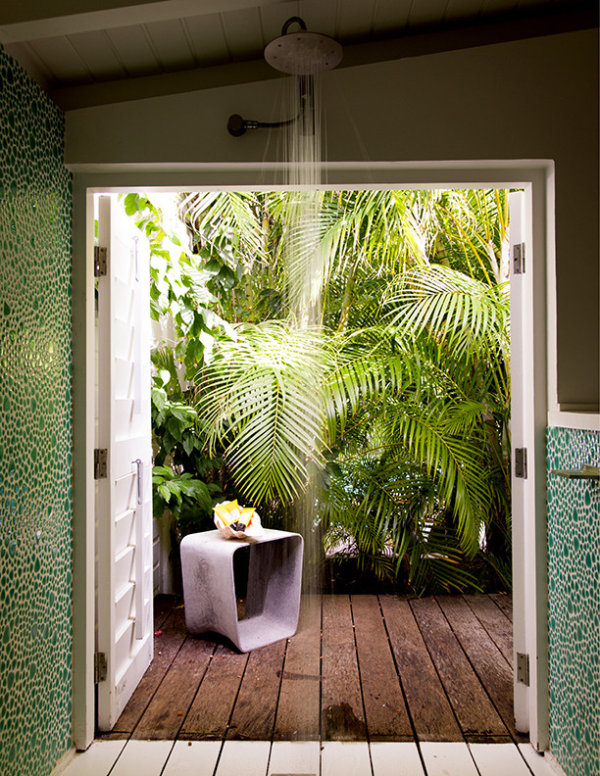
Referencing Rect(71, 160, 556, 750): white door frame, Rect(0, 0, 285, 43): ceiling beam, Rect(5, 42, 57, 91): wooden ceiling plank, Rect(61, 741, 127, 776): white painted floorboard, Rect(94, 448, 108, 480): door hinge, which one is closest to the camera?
Rect(0, 0, 285, 43): ceiling beam

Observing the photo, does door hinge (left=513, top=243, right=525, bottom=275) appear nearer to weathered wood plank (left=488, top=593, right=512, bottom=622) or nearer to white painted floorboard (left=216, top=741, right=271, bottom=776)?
white painted floorboard (left=216, top=741, right=271, bottom=776)

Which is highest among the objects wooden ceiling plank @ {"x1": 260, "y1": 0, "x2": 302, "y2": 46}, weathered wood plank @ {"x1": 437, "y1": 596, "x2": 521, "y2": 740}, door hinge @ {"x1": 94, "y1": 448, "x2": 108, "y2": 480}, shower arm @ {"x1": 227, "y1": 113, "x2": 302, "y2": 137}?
wooden ceiling plank @ {"x1": 260, "y1": 0, "x2": 302, "y2": 46}

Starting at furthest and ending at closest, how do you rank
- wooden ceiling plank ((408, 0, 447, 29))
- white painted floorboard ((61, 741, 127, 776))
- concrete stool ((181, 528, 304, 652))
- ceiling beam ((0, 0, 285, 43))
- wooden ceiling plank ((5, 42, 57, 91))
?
1. concrete stool ((181, 528, 304, 652))
2. white painted floorboard ((61, 741, 127, 776))
3. wooden ceiling plank ((408, 0, 447, 29))
4. wooden ceiling plank ((5, 42, 57, 91))
5. ceiling beam ((0, 0, 285, 43))

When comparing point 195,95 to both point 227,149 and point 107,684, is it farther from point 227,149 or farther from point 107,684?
point 107,684

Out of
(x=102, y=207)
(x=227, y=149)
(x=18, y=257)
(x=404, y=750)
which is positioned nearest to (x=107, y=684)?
(x=404, y=750)

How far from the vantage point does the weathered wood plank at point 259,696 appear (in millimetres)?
2049

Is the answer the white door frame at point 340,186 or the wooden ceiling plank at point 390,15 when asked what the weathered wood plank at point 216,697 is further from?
the wooden ceiling plank at point 390,15

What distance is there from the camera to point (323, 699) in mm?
2266

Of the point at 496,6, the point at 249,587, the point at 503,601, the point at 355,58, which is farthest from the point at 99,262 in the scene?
the point at 503,601

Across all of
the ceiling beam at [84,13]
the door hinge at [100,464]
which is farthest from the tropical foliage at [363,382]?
the ceiling beam at [84,13]

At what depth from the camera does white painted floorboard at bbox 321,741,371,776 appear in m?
1.84

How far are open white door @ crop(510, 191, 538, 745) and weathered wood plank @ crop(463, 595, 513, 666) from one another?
64 cm

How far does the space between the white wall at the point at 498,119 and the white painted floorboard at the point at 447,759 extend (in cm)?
105

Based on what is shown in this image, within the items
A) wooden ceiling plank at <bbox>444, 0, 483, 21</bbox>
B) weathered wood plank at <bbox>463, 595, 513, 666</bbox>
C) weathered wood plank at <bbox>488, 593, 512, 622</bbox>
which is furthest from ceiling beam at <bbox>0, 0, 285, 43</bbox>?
weathered wood plank at <bbox>488, 593, 512, 622</bbox>
